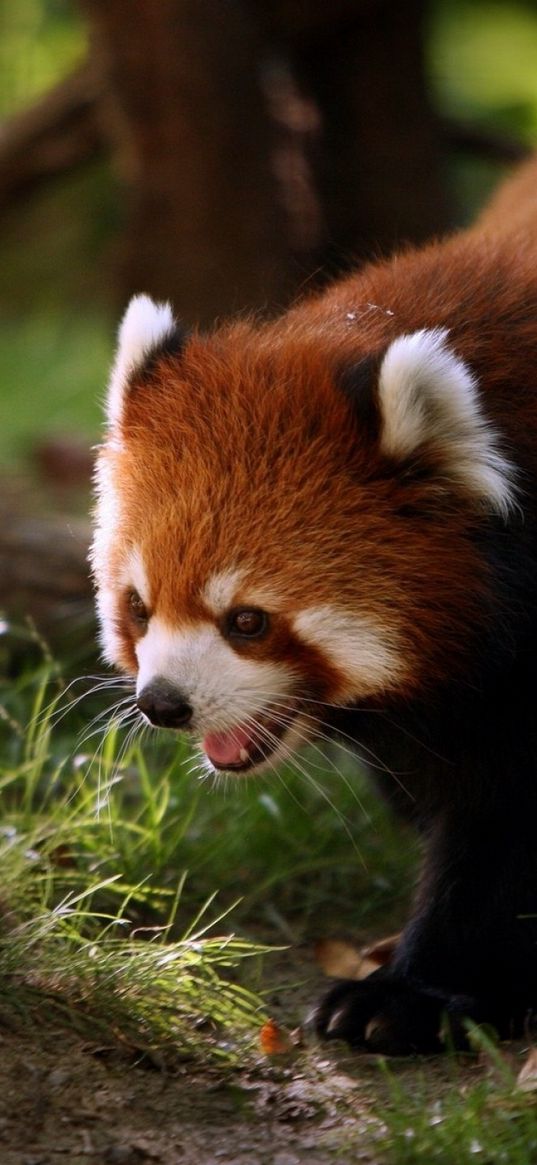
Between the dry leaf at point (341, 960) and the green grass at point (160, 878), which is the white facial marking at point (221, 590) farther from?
the dry leaf at point (341, 960)

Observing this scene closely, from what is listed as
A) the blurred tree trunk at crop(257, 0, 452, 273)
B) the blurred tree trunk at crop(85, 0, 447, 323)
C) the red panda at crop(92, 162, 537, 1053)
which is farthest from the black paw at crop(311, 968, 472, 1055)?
the blurred tree trunk at crop(257, 0, 452, 273)

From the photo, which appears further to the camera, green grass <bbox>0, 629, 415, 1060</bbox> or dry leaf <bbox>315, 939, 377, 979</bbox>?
dry leaf <bbox>315, 939, 377, 979</bbox>

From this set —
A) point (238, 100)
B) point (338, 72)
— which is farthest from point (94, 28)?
point (338, 72)

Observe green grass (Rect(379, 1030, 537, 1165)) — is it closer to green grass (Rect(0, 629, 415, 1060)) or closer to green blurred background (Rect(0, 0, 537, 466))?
green grass (Rect(0, 629, 415, 1060))

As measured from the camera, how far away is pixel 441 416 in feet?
9.84

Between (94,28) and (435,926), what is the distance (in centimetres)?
463

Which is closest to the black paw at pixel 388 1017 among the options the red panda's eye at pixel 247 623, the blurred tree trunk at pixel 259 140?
the red panda's eye at pixel 247 623

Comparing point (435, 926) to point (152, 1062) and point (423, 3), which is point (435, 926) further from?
point (423, 3)

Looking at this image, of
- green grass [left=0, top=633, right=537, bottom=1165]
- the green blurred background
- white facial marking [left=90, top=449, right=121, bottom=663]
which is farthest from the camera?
the green blurred background

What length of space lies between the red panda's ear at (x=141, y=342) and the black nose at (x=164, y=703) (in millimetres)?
758

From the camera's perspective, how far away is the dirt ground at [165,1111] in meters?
2.70

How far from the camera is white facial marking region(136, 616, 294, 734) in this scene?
9.92 ft

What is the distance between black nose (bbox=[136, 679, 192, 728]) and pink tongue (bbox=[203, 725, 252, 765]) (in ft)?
0.41

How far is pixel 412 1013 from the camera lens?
326 cm
